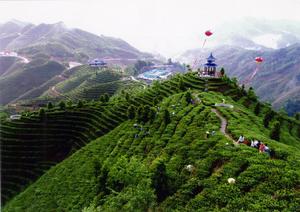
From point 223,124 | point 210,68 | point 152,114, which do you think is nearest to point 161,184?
point 223,124

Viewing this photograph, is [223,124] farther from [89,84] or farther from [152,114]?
[89,84]

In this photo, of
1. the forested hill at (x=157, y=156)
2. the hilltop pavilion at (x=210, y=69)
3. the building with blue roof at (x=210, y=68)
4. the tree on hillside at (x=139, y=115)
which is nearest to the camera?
the forested hill at (x=157, y=156)

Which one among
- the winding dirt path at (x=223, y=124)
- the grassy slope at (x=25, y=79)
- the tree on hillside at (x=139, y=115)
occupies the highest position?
the winding dirt path at (x=223, y=124)

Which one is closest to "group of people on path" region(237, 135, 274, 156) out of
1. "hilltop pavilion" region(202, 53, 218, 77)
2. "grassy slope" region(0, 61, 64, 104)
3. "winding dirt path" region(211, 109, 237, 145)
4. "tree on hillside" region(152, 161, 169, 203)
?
"winding dirt path" region(211, 109, 237, 145)

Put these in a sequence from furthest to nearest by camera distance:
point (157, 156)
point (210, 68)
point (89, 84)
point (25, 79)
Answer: point (25, 79) < point (89, 84) < point (210, 68) < point (157, 156)

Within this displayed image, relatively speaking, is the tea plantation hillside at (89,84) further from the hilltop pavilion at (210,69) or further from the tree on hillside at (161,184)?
the tree on hillside at (161,184)

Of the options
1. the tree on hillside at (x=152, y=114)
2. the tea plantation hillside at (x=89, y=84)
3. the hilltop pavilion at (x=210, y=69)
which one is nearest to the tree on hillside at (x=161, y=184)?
the tree on hillside at (x=152, y=114)

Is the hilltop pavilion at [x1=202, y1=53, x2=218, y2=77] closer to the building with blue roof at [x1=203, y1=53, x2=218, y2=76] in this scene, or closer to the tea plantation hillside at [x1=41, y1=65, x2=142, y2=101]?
the building with blue roof at [x1=203, y1=53, x2=218, y2=76]
